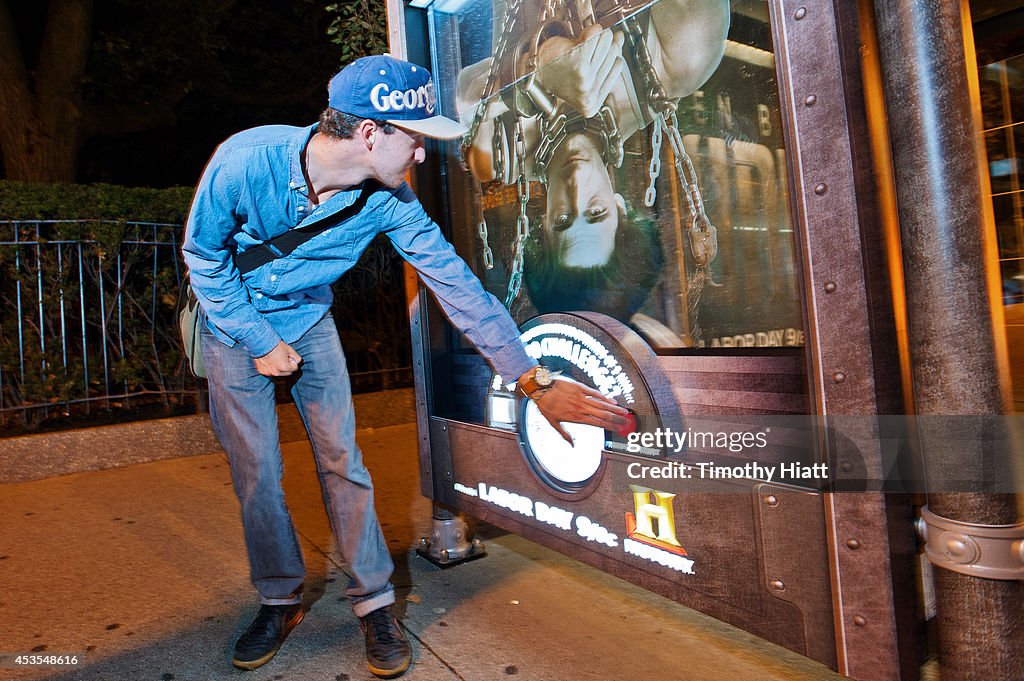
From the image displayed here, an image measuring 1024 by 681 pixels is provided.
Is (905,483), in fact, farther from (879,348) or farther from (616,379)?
(616,379)

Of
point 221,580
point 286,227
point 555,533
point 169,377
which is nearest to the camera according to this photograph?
point 286,227

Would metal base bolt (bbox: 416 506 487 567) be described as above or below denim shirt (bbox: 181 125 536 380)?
below

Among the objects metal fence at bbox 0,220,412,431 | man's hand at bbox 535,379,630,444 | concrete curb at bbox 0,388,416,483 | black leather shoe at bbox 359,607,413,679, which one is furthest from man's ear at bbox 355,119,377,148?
metal fence at bbox 0,220,412,431

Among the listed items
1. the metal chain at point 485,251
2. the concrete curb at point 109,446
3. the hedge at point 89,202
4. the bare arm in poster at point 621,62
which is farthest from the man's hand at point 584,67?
the hedge at point 89,202

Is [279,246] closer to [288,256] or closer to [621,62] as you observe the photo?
[288,256]

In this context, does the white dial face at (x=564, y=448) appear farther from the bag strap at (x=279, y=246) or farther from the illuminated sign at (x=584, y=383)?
the bag strap at (x=279, y=246)

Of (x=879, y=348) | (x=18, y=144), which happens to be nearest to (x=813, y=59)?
(x=879, y=348)

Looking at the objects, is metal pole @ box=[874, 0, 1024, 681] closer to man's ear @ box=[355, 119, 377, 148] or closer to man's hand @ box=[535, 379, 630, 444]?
man's hand @ box=[535, 379, 630, 444]

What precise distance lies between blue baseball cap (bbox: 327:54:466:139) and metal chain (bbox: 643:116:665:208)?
0.52 meters

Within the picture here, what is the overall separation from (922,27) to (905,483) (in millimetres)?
900

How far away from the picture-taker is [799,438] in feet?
5.24

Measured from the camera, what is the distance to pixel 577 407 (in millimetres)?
2125

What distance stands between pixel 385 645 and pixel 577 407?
900mm

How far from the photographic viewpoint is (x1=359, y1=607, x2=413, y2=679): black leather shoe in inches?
80.7
